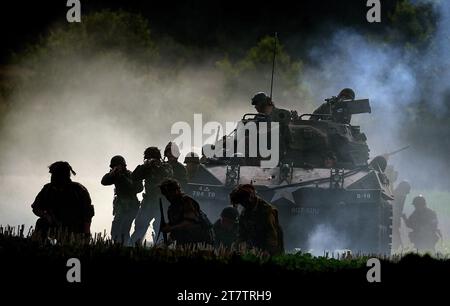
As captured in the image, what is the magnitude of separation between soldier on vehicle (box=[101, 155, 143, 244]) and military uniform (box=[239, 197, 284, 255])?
4655mm

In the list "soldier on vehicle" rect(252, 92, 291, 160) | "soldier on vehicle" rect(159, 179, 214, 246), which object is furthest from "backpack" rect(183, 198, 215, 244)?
"soldier on vehicle" rect(252, 92, 291, 160)

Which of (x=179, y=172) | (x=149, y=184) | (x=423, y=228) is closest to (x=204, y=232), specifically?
(x=149, y=184)

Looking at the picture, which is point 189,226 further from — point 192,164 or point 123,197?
point 192,164

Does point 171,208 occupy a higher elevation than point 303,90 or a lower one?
lower

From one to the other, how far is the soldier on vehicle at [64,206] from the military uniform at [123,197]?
154 inches

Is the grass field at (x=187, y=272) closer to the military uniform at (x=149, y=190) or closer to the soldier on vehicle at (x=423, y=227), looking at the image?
the military uniform at (x=149, y=190)

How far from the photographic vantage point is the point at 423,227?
85.7ft

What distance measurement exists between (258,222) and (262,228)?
0.09m

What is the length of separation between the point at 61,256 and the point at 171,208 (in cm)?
326

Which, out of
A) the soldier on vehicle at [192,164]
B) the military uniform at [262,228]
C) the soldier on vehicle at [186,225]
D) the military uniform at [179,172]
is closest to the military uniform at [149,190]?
the military uniform at [179,172]

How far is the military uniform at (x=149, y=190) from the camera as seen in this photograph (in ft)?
61.2

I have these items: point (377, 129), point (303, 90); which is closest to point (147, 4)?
point (303, 90)
